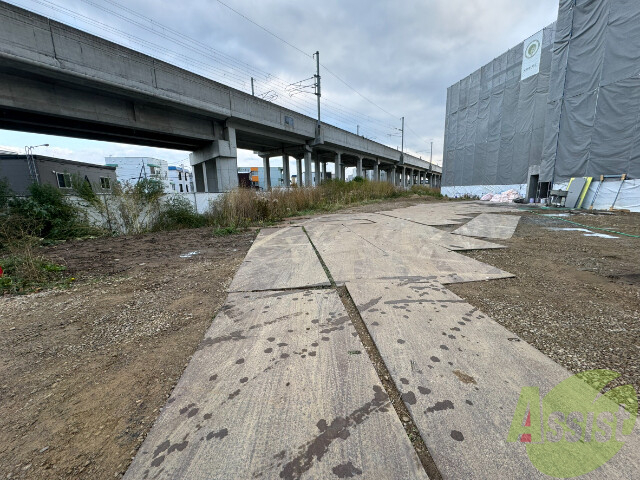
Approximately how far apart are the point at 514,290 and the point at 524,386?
1280 mm

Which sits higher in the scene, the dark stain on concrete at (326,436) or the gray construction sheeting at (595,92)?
the gray construction sheeting at (595,92)

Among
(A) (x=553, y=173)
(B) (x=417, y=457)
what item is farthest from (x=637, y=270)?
(A) (x=553, y=173)

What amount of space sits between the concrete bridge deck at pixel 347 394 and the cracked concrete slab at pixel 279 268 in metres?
0.22

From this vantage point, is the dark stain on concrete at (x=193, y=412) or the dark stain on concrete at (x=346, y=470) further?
the dark stain on concrete at (x=193, y=412)

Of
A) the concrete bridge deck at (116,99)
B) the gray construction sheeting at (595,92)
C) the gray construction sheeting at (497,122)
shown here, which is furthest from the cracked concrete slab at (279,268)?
the gray construction sheeting at (497,122)

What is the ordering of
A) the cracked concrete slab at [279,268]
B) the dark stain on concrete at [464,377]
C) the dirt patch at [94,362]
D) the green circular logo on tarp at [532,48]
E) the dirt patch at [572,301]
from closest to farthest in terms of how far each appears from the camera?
1. the dirt patch at [94,362]
2. the dark stain on concrete at [464,377]
3. the dirt patch at [572,301]
4. the cracked concrete slab at [279,268]
5. the green circular logo on tarp at [532,48]

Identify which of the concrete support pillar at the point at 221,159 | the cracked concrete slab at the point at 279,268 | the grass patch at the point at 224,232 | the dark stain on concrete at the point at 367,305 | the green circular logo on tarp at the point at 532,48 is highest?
the green circular logo on tarp at the point at 532,48

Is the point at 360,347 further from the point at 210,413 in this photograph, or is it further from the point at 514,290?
the point at 514,290

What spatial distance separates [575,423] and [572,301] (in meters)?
1.36

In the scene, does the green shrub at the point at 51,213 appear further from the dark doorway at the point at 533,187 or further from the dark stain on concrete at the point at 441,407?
the dark doorway at the point at 533,187

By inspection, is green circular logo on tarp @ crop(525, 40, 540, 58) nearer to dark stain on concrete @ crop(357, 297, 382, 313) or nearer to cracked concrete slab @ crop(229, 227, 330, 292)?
cracked concrete slab @ crop(229, 227, 330, 292)

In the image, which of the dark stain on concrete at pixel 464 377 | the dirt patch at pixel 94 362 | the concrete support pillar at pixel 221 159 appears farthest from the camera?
the concrete support pillar at pixel 221 159

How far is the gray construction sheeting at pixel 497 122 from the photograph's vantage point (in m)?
15.0

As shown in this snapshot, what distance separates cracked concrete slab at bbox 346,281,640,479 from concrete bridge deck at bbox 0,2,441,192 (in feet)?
39.9
